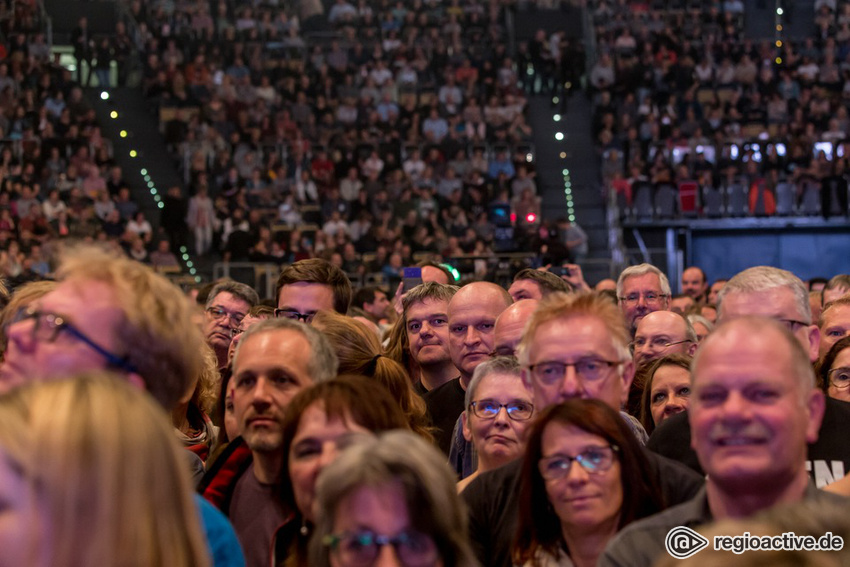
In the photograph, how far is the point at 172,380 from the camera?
2.97m

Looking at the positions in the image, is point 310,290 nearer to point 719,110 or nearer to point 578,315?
point 578,315

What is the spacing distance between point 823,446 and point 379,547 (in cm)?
187

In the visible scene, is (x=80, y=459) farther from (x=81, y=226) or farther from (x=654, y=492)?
(x=81, y=226)

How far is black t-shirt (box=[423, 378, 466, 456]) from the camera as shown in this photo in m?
5.02

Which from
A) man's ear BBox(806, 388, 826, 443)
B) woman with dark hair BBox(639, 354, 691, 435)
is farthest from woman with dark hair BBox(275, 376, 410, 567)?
woman with dark hair BBox(639, 354, 691, 435)

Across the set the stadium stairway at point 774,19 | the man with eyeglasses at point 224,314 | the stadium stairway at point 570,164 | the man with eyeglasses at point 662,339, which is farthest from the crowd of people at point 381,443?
the stadium stairway at point 774,19

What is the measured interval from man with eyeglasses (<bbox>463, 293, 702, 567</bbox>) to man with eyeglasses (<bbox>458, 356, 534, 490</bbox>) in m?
0.18

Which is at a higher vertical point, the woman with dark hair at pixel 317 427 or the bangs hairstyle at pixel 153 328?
the bangs hairstyle at pixel 153 328

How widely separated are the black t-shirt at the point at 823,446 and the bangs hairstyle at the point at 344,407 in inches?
42.6

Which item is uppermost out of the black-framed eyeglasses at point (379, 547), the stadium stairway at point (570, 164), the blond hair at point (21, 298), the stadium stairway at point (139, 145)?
the blond hair at point (21, 298)

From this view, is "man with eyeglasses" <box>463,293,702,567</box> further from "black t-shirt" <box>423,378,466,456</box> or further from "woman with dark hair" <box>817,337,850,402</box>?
"woman with dark hair" <box>817,337,850,402</box>

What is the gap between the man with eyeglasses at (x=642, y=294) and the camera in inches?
255

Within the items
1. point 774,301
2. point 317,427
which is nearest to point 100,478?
point 317,427

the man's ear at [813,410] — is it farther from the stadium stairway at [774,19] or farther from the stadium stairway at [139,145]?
the stadium stairway at [774,19]
